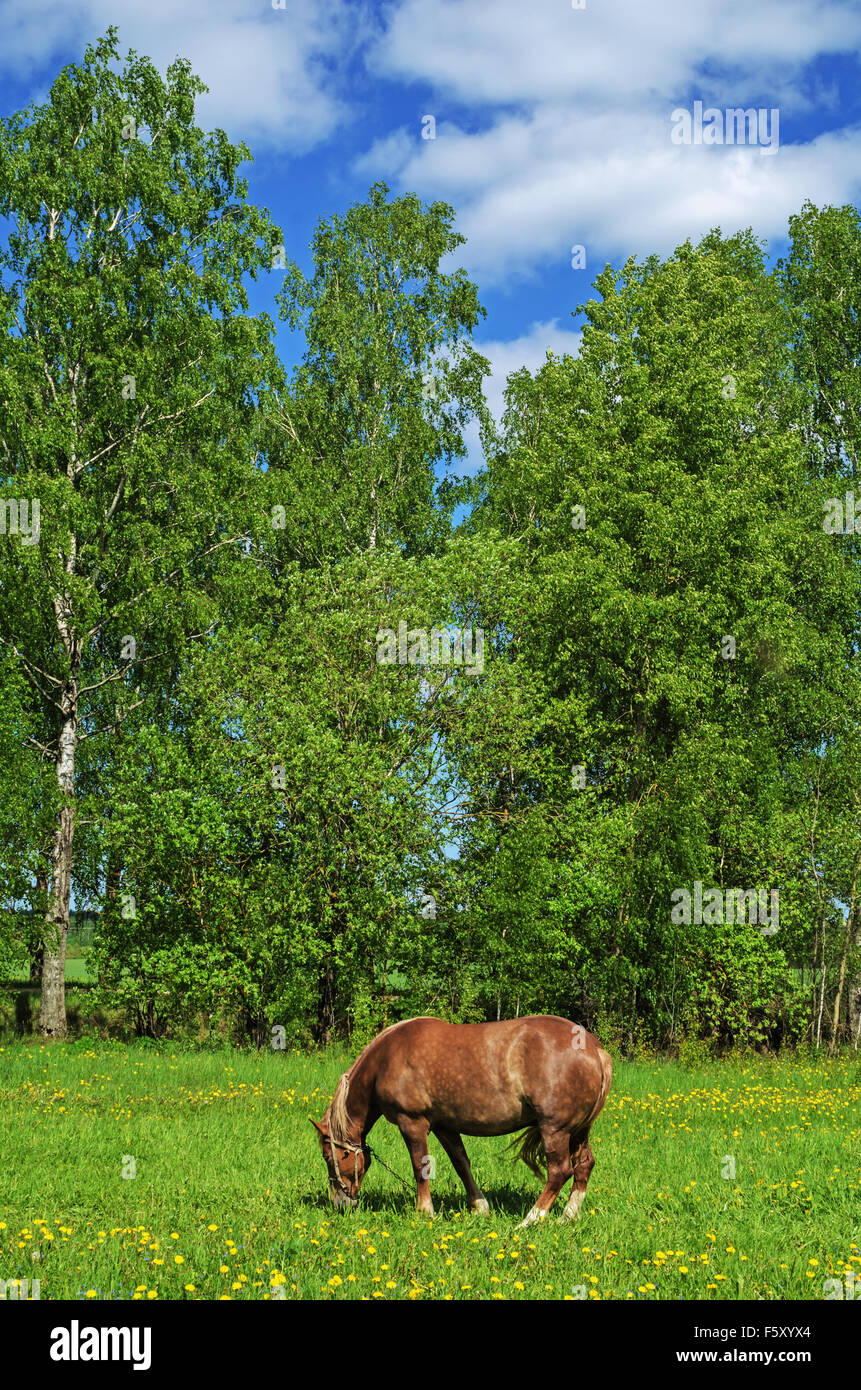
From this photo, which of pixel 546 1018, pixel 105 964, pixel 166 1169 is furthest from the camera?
pixel 105 964

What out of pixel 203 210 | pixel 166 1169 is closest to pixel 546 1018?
pixel 166 1169

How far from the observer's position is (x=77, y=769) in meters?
27.1

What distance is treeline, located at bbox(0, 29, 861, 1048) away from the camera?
72.9 feet

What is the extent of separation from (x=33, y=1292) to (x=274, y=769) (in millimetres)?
15567

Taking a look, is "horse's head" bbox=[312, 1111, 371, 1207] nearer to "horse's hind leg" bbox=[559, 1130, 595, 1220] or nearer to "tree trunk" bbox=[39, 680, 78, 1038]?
"horse's hind leg" bbox=[559, 1130, 595, 1220]

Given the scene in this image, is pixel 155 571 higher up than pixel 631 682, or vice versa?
pixel 155 571

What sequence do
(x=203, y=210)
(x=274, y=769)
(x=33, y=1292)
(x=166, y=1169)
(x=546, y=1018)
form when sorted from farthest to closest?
(x=203, y=210), (x=274, y=769), (x=166, y=1169), (x=546, y=1018), (x=33, y=1292)

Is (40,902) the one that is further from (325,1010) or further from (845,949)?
(845,949)

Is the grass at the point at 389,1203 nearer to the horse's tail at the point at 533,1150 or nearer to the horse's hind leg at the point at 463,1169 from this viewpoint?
the horse's hind leg at the point at 463,1169

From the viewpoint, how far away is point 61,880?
23.6 meters

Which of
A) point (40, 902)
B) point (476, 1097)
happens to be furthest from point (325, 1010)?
point (476, 1097)

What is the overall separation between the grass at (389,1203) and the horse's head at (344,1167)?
0.20m

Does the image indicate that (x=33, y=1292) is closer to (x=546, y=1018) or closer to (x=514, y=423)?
(x=546, y=1018)

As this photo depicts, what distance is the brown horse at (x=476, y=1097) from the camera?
9156 mm
